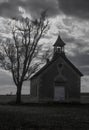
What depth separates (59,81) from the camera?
1928 inches

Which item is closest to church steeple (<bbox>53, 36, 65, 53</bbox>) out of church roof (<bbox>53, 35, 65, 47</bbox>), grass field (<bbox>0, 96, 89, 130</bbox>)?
church roof (<bbox>53, 35, 65, 47</bbox>)

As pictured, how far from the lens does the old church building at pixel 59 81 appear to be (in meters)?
48.6

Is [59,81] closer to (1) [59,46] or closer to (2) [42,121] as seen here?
(1) [59,46]

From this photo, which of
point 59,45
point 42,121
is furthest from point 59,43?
point 42,121

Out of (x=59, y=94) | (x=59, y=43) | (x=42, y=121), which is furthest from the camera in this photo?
(x=59, y=43)

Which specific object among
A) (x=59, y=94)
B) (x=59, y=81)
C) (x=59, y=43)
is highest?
(x=59, y=43)

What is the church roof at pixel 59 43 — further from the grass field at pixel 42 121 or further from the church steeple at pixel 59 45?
the grass field at pixel 42 121

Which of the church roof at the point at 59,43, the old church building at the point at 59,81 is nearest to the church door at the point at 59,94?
the old church building at the point at 59,81

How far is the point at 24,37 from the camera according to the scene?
51.6 metres

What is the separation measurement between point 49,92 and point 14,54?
846cm

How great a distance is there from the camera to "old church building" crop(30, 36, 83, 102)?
4856 cm

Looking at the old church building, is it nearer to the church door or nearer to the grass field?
the church door

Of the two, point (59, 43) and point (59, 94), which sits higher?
point (59, 43)

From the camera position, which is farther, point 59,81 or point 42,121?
point 59,81
